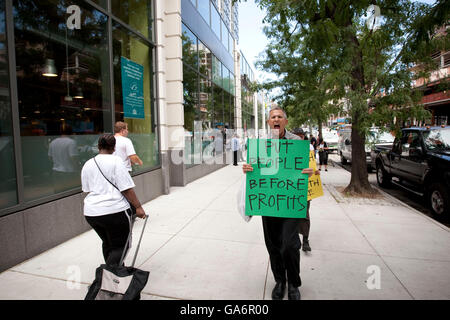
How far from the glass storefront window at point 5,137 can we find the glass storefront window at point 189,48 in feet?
22.7

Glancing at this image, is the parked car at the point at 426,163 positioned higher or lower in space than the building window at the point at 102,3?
lower

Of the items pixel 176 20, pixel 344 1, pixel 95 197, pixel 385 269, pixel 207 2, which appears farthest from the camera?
pixel 207 2

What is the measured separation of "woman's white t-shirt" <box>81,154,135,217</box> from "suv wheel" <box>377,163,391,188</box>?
887 centimetres

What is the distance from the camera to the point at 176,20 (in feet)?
30.0

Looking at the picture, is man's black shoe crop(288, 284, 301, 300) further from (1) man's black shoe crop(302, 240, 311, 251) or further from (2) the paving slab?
(1) man's black shoe crop(302, 240, 311, 251)

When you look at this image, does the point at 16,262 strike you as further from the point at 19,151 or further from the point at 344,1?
the point at 344,1

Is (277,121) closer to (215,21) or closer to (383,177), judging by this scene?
(383,177)

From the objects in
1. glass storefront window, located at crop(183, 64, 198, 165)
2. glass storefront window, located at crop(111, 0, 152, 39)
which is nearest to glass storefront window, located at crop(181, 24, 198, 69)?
glass storefront window, located at crop(183, 64, 198, 165)

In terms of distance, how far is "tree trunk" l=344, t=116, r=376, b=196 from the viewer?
8141mm

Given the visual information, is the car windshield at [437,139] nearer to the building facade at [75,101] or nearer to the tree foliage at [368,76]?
the tree foliage at [368,76]

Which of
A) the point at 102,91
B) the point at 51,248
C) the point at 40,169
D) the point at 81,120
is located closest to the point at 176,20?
the point at 102,91

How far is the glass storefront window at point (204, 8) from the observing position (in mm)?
12273

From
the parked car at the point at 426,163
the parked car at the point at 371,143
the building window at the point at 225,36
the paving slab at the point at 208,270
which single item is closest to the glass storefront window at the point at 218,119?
the building window at the point at 225,36

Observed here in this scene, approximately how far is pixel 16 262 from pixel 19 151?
→ 1.51 meters
